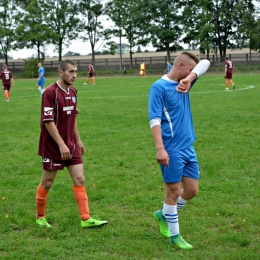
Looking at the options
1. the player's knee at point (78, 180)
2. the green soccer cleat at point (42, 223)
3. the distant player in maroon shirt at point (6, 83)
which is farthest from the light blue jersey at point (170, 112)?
the distant player in maroon shirt at point (6, 83)

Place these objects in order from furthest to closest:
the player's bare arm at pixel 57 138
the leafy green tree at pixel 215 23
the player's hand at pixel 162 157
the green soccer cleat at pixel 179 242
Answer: the leafy green tree at pixel 215 23 → the player's bare arm at pixel 57 138 → the green soccer cleat at pixel 179 242 → the player's hand at pixel 162 157

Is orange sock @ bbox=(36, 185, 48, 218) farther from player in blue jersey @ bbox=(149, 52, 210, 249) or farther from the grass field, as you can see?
player in blue jersey @ bbox=(149, 52, 210, 249)

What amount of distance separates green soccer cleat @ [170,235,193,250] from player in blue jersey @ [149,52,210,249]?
1 centimetres

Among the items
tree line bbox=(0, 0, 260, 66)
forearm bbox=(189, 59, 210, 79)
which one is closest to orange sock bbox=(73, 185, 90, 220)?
forearm bbox=(189, 59, 210, 79)

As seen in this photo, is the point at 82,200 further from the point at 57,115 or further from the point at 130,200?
the point at 130,200

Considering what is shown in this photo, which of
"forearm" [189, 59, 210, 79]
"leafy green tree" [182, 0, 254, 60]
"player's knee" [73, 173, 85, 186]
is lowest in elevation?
"player's knee" [73, 173, 85, 186]

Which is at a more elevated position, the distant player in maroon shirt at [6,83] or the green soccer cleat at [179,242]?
the distant player in maroon shirt at [6,83]

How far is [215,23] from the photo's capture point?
6122 cm

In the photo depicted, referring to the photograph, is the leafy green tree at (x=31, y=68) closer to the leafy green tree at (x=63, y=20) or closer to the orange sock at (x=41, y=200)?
the leafy green tree at (x=63, y=20)

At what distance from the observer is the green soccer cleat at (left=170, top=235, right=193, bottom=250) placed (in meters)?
5.00

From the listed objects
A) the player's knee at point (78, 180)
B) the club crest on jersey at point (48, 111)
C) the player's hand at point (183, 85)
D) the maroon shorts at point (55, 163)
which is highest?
the player's hand at point (183, 85)

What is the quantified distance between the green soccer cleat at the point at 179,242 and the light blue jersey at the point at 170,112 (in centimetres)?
97

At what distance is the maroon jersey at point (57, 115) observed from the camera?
5.38 metres

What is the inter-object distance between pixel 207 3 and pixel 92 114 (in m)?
46.9
